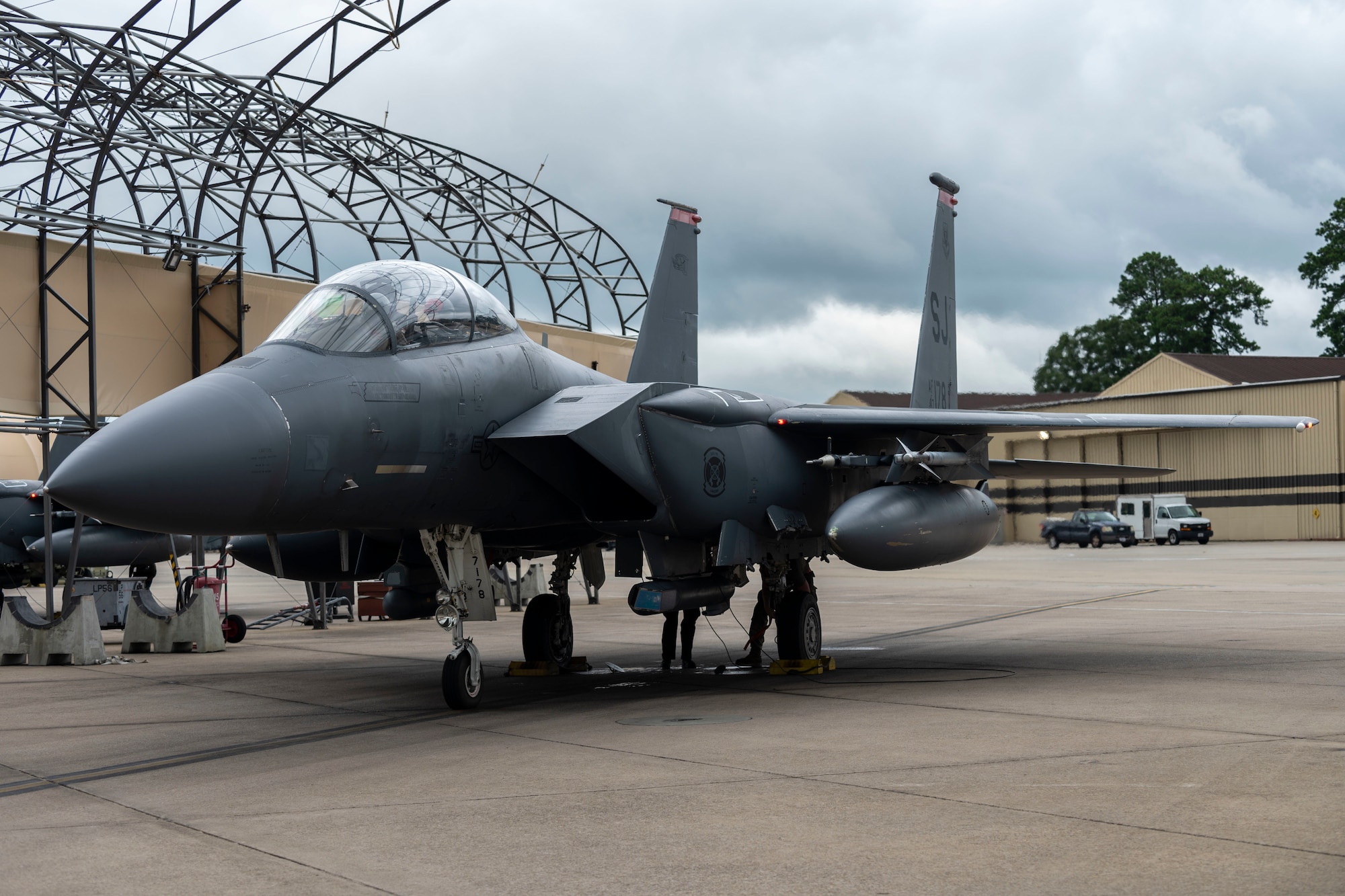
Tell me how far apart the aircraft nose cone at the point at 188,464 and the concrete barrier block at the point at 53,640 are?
27.1ft

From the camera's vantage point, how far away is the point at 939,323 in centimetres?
1566

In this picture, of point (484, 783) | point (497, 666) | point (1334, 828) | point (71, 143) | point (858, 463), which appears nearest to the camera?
point (1334, 828)

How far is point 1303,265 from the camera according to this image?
73000mm

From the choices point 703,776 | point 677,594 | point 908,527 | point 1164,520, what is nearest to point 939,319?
point 908,527

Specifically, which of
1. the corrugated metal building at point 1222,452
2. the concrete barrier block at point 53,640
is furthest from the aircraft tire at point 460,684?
the corrugated metal building at point 1222,452

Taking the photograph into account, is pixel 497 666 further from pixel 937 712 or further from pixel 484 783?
pixel 484 783

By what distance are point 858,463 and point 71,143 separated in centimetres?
1640

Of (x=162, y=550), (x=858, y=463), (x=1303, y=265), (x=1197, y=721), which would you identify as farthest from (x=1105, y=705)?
(x=1303, y=265)

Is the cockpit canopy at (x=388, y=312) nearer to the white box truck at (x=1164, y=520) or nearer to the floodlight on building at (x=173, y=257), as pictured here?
the floodlight on building at (x=173, y=257)

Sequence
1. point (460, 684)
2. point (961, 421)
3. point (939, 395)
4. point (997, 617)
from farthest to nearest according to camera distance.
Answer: point (997, 617) < point (939, 395) < point (961, 421) < point (460, 684)

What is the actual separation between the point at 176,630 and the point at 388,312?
9687mm

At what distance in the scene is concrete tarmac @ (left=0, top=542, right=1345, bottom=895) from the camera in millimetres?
4809

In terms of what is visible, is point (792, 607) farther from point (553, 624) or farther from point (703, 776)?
point (703, 776)

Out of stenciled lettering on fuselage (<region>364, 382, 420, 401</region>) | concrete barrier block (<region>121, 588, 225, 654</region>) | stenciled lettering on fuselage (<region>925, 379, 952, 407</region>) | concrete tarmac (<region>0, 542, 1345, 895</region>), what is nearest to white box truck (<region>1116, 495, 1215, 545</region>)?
concrete tarmac (<region>0, 542, 1345, 895</region>)
